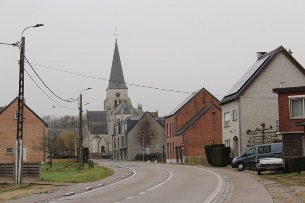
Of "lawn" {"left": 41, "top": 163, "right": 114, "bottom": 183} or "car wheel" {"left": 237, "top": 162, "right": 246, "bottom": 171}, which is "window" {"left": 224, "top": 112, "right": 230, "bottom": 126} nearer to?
"car wheel" {"left": 237, "top": 162, "right": 246, "bottom": 171}

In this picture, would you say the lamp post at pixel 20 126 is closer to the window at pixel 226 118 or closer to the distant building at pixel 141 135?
the window at pixel 226 118

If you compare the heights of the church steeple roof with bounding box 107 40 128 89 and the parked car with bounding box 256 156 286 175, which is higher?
the church steeple roof with bounding box 107 40 128 89

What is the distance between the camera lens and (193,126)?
219 feet

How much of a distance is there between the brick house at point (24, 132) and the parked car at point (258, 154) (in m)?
36.3

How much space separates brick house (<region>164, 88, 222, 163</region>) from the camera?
2608 inches

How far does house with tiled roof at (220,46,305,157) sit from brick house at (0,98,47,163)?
29.1m

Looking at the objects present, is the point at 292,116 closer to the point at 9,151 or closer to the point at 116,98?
the point at 9,151

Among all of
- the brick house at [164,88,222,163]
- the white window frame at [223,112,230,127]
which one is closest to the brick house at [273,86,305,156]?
the white window frame at [223,112,230,127]

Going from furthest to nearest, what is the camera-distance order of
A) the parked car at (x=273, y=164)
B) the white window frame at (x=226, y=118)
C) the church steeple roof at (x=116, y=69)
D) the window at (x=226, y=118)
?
the church steeple roof at (x=116, y=69) → the window at (x=226, y=118) → the white window frame at (x=226, y=118) → the parked car at (x=273, y=164)

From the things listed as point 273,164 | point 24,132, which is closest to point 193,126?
point 24,132

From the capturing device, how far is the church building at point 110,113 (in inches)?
5822

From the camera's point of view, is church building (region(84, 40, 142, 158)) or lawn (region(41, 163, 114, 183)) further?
church building (region(84, 40, 142, 158))

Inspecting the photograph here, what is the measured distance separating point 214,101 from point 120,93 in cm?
9001

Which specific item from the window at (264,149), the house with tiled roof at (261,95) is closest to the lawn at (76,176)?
the window at (264,149)
